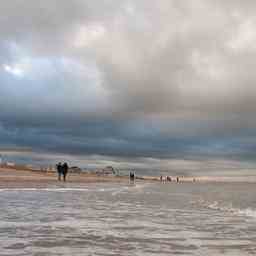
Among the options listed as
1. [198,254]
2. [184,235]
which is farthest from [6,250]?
[184,235]

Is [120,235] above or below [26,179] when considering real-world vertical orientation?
below

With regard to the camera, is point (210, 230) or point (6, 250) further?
point (210, 230)

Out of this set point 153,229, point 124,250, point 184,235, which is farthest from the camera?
point 153,229

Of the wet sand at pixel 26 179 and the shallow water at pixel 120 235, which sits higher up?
the wet sand at pixel 26 179

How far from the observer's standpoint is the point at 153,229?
11.6 m

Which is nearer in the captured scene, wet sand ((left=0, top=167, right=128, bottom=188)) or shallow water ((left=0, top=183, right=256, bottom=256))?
shallow water ((left=0, top=183, right=256, bottom=256))

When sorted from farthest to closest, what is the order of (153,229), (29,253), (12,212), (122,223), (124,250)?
(12,212) < (122,223) < (153,229) < (124,250) < (29,253)

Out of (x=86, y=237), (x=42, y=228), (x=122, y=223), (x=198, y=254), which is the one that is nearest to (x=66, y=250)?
(x=86, y=237)

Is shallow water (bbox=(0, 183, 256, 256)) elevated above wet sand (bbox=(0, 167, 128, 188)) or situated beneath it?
situated beneath

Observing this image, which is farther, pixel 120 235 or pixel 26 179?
pixel 26 179

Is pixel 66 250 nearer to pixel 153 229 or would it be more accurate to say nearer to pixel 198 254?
pixel 198 254

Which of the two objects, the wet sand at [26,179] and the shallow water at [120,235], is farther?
the wet sand at [26,179]

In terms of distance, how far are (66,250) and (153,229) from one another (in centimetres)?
362

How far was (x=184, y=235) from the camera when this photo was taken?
10.7 metres
